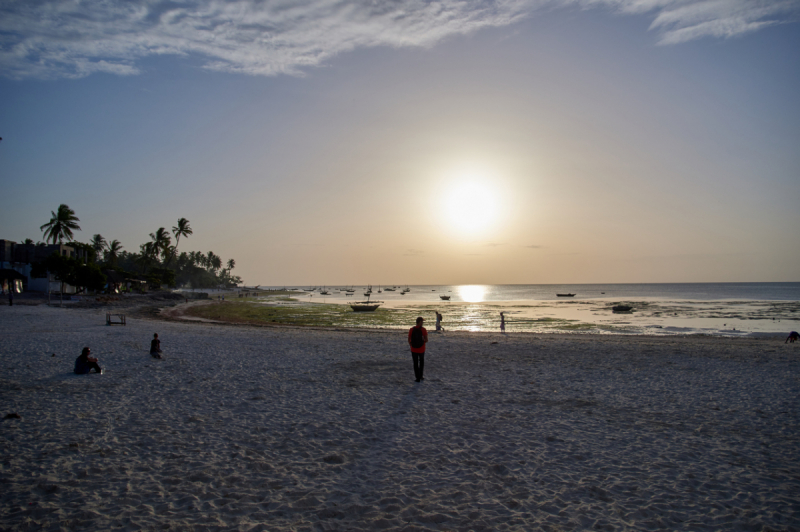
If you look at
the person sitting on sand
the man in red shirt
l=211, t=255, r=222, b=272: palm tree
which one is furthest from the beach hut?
l=211, t=255, r=222, b=272: palm tree

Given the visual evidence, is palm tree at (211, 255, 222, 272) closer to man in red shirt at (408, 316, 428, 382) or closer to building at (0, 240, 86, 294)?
building at (0, 240, 86, 294)

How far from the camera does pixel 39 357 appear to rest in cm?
1633

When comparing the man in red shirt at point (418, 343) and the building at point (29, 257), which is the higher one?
the building at point (29, 257)

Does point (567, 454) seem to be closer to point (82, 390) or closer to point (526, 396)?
point (526, 396)

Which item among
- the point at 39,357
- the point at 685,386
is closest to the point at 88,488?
the point at 39,357

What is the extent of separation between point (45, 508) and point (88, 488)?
0.64 meters

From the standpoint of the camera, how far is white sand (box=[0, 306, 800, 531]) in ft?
18.9

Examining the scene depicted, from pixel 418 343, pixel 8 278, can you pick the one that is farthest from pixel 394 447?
pixel 8 278

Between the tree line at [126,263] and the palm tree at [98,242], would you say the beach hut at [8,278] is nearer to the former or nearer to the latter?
the tree line at [126,263]

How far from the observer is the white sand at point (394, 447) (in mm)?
5762

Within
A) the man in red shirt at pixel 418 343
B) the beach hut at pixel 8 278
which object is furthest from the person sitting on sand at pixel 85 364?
the beach hut at pixel 8 278

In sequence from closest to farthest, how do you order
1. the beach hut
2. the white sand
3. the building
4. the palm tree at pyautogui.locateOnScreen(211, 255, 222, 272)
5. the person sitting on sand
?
the white sand → the person sitting on sand → the beach hut → the building → the palm tree at pyautogui.locateOnScreen(211, 255, 222, 272)

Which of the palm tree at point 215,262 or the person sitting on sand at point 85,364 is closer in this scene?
the person sitting on sand at point 85,364

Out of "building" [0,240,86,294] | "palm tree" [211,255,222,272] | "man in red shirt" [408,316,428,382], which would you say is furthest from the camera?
"palm tree" [211,255,222,272]
